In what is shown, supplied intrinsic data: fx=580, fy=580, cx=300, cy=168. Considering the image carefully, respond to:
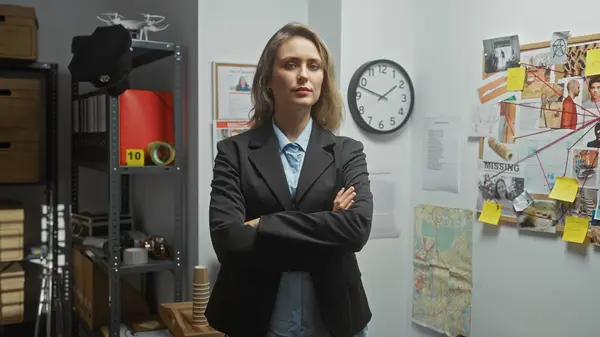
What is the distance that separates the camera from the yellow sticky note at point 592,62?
6.20 ft

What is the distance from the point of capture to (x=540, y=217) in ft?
6.91

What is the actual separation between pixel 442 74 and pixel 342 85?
0.44m

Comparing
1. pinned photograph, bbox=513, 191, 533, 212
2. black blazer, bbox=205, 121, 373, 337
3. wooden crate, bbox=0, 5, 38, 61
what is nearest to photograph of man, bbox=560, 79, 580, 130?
pinned photograph, bbox=513, 191, 533, 212

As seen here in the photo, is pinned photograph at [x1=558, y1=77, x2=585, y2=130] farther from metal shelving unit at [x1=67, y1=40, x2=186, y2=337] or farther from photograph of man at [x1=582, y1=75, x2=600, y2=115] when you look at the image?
metal shelving unit at [x1=67, y1=40, x2=186, y2=337]

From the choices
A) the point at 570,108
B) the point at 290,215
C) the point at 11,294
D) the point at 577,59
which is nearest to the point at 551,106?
the point at 570,108

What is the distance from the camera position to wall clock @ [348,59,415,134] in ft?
8.50

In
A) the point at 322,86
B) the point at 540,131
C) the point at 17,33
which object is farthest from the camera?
the point at 17,33

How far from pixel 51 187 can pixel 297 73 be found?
7.12ft

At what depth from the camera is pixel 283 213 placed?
141 centimetres

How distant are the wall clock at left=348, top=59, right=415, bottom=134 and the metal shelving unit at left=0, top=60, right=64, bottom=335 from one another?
5.43 ft

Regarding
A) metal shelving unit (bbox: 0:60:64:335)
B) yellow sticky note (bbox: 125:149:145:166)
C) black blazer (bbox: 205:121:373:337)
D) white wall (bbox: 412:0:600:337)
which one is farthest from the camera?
A: metal shelving unit (bbox: 0:60:64:335)

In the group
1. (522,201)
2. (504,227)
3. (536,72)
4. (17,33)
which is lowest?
(504,227)

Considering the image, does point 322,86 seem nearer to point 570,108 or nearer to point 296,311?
point 296,311

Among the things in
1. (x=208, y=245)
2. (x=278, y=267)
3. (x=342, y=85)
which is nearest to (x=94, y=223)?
(x=208, y=245)
